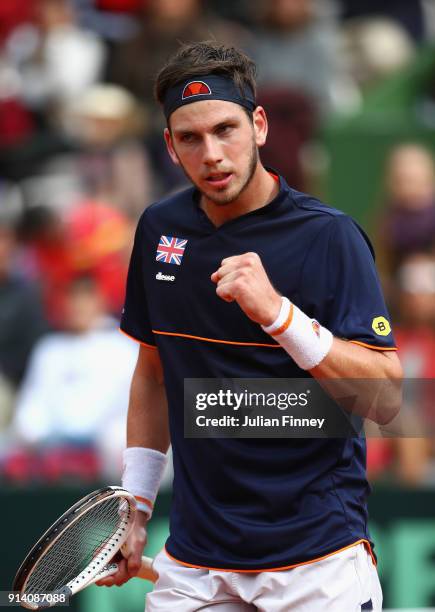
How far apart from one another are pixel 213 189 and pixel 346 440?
2.60ft

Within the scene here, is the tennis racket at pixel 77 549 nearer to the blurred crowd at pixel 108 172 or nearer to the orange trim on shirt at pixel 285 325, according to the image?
the orange trim on shirt at pixel 285 325

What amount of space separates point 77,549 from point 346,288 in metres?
1.09

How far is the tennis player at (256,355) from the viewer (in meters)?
3.31

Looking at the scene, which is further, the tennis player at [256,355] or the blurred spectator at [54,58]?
the blurred spectator at [54,58]

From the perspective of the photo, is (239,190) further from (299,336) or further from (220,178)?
(299,336)

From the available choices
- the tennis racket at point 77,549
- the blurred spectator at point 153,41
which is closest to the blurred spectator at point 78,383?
the blurred spectator at point 153,41

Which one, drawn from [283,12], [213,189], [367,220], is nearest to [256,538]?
[213,189]

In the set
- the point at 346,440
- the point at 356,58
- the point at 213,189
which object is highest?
the point at 356,58

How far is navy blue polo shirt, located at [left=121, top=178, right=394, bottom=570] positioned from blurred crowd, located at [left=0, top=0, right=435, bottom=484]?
306 centimetres

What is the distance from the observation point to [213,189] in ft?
11.0

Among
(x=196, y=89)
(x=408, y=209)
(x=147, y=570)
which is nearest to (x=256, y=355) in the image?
(x=196, y=89)

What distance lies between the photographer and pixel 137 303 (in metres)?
3.80

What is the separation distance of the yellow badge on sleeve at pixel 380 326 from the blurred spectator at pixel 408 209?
15.5 feet

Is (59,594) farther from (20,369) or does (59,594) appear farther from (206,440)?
(20,369)
